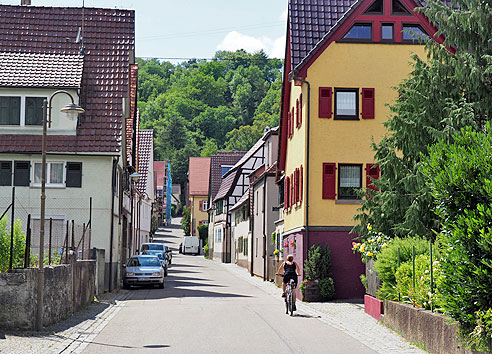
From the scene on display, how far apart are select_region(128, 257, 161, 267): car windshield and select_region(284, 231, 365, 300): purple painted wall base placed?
8.33 metres

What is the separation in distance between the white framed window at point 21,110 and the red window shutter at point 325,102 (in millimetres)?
10926

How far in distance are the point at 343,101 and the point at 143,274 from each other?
453 inches

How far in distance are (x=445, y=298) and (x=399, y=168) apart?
12745mm

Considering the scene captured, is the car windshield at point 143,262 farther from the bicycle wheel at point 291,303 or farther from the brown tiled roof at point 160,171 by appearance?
the brown tiled roof at point 160,171

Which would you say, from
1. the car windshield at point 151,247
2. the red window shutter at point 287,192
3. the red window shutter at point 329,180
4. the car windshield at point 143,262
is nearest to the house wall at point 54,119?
the car windshield at point 143,262

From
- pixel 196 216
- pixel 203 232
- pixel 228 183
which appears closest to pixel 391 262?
→ pixel 228 183

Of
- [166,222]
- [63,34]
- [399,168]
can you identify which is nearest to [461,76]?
[399,168]

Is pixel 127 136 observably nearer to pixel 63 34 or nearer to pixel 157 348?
pixel 63 34

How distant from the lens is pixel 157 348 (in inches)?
544

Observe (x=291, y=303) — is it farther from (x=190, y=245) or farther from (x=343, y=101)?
(x=190, y=245)

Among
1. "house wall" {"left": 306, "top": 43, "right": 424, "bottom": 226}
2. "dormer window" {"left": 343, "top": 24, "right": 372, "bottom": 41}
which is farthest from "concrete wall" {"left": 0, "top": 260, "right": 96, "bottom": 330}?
"dormer window" {"left": 343, "top": 24, "right": 372, "bottom": 41}

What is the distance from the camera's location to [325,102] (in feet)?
96.4

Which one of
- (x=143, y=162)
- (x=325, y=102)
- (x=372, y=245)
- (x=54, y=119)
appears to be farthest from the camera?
(x=143, y=162)

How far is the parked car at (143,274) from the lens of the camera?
3366cm
